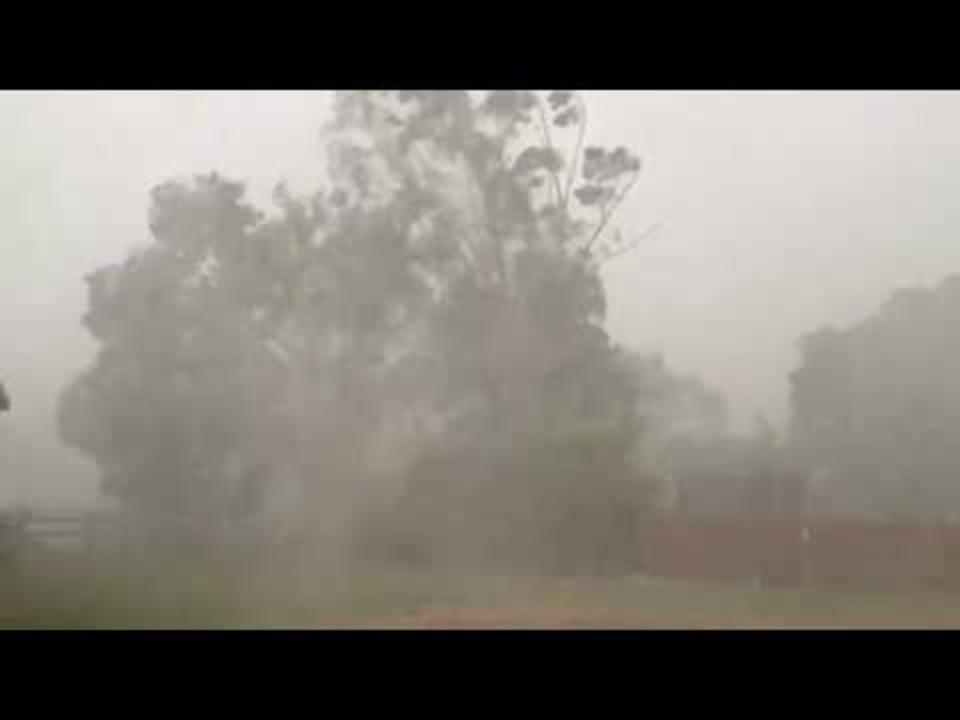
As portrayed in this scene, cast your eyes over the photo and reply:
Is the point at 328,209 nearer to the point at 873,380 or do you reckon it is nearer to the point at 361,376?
the point at 361,376

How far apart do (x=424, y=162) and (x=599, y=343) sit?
143 inches

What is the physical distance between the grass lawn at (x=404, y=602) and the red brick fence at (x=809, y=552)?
35cm

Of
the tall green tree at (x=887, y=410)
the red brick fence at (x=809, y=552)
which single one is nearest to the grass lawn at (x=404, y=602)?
the red brick fence at (x=809, y=552)

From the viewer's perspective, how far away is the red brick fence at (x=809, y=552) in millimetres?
13438

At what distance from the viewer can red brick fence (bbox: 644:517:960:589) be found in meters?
13.4

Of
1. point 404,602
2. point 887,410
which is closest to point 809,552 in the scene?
point 887,410

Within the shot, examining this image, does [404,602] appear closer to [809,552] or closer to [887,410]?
[809,552]

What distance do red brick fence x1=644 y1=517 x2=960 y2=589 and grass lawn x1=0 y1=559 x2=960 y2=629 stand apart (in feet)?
1.16

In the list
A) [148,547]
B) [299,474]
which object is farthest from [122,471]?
[299,474]

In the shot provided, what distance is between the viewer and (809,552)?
1376 centimetres

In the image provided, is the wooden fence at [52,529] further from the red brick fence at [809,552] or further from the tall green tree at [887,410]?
the tall green tree at [887,410]

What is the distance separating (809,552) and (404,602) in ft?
16.6

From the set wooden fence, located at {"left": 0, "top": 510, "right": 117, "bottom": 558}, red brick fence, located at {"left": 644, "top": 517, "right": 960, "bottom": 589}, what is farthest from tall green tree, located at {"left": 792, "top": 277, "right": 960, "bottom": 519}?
wooden fence, located at {"left": 0, "top": 510, "right": 117, "bottom": 558}

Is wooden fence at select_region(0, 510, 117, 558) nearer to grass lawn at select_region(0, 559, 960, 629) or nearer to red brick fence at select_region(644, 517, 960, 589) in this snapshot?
grass lawn at select_region(0, 559, 960, 629)
